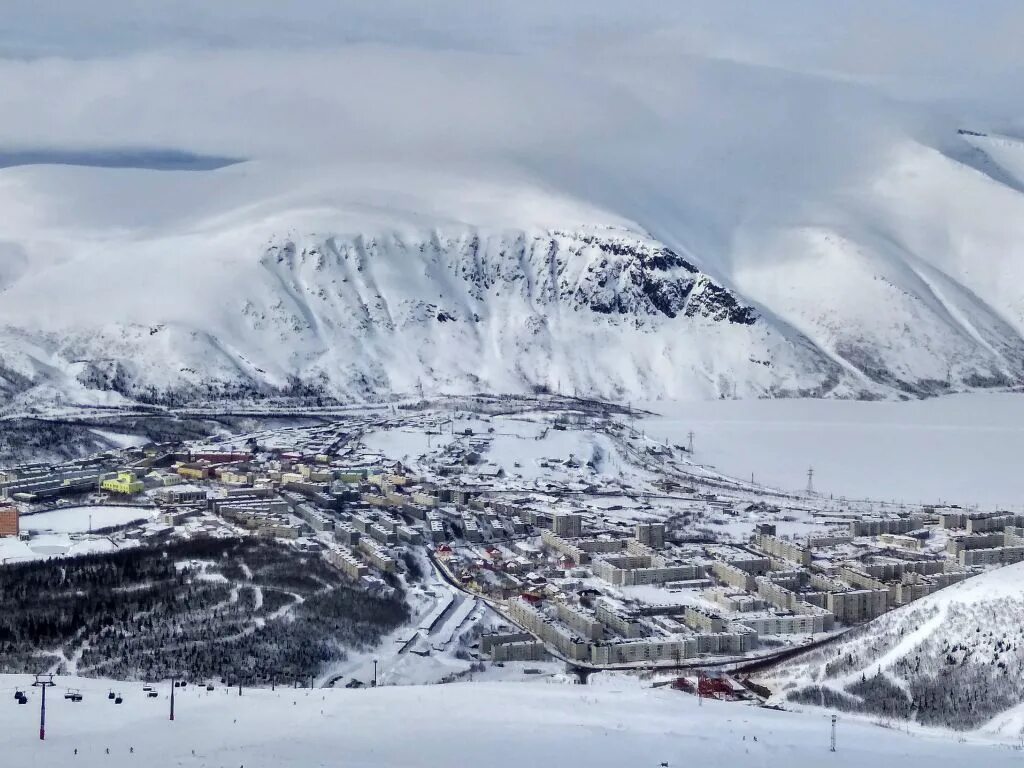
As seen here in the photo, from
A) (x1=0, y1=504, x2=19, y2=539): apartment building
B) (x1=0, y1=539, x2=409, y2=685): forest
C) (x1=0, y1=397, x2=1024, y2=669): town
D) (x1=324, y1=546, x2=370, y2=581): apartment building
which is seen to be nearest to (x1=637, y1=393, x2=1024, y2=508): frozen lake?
(x1=0, y1=397, x2=1024, y2=669): town

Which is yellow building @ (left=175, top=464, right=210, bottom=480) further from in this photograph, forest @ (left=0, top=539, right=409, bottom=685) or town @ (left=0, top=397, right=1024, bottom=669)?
forest @ (left=0, top=539, right=409, bottom=685)

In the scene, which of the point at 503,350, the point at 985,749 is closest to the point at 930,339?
the point at 503,350

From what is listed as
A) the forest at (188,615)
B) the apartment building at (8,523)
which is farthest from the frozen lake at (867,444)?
the apartment building at (8,523)

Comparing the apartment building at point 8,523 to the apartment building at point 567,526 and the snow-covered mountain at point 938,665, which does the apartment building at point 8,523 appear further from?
the snow-covered mountain at point 938,665

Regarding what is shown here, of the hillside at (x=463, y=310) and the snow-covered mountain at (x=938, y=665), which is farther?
the hillside at (x=463, y=310)

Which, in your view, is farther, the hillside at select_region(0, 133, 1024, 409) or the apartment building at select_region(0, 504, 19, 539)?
the hillside at select_region(0, 133, 1024, 409)

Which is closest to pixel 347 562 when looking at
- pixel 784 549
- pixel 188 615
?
pixel 188 615
